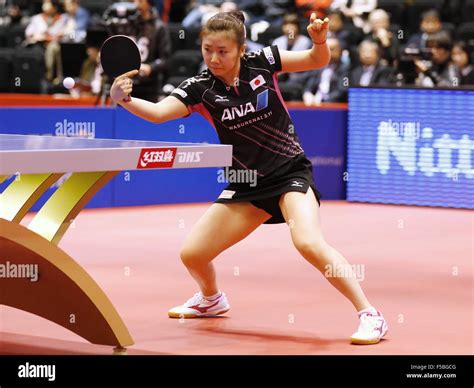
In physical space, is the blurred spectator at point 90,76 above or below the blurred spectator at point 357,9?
below

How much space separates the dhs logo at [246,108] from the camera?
6.07m

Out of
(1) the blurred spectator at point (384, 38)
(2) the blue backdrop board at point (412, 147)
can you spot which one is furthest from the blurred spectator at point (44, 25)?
(2) the blue backdrop board at point (412, 147)

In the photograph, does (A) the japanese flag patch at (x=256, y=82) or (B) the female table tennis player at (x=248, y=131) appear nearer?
(B) the female table tennis player at (x=248, y=131)

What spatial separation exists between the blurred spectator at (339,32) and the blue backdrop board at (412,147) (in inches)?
97.2

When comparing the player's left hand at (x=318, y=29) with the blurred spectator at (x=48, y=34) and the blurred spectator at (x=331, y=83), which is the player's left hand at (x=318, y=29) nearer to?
the blurred spectator at (x=331, y=83)

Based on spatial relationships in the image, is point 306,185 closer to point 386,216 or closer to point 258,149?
point 258,149

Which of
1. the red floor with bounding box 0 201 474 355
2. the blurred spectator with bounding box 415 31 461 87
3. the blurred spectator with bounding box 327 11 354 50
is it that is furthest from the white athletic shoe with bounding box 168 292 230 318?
the blurred spectator with bounding box 327 11 354 50

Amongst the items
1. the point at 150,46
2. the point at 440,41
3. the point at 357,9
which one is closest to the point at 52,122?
the point at 150,46

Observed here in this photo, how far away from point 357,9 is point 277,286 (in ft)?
30.4

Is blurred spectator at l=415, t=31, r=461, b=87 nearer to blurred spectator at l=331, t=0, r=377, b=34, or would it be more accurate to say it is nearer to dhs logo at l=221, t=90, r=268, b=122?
blurred spectator at l=331, t=0, r=377, b=34

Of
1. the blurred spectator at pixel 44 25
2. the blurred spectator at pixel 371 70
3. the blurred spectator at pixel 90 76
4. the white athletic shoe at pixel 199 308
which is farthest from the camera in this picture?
the blurred spectator at pixel 44 25

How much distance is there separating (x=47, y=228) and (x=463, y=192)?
7124 millimetres

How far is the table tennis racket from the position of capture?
5328 millimetres

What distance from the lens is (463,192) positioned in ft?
39.0
